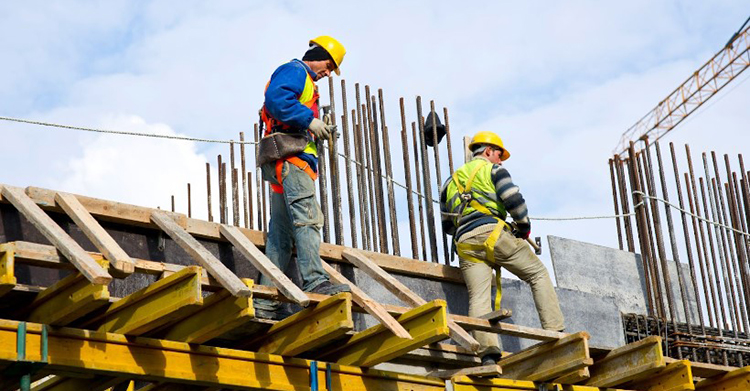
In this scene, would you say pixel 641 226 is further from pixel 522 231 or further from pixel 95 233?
pixel 95 233

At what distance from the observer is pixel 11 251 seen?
6.39 m

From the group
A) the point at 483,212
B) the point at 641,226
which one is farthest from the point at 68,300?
the point at 641,226

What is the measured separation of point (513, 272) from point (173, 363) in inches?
148

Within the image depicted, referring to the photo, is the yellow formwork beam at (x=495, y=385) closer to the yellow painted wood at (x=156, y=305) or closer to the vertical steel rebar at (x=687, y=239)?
the yellow painted wood at (x=156, y=305)

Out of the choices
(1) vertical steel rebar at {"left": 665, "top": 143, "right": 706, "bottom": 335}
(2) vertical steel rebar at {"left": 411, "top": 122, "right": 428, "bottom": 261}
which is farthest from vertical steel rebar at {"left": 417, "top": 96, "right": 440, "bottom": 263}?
(1) vertical steel rebar at {"left": 665, "top": 143, "right": 706, "bottom": 335}

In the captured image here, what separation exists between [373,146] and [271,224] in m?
2.92

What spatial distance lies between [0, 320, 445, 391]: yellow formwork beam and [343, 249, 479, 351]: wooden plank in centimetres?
54

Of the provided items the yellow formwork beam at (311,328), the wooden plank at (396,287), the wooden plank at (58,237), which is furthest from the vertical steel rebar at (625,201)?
the wooden plank at (58,237)

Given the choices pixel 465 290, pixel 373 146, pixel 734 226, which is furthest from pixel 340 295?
pixel 734 226

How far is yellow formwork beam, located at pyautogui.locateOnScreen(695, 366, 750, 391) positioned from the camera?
32.9ft

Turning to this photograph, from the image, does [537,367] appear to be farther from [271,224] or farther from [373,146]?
[373,146]

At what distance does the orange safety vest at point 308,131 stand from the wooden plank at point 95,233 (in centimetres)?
154

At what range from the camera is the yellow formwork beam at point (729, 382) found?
10031 millimetres

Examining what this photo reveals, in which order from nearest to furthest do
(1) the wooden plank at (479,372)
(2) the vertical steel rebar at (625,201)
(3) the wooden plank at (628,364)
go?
(1) the wooden plank at (479,372)
(3) the wooden plank at (628,364)
(2) the vertical steel rebar at (625,201)
